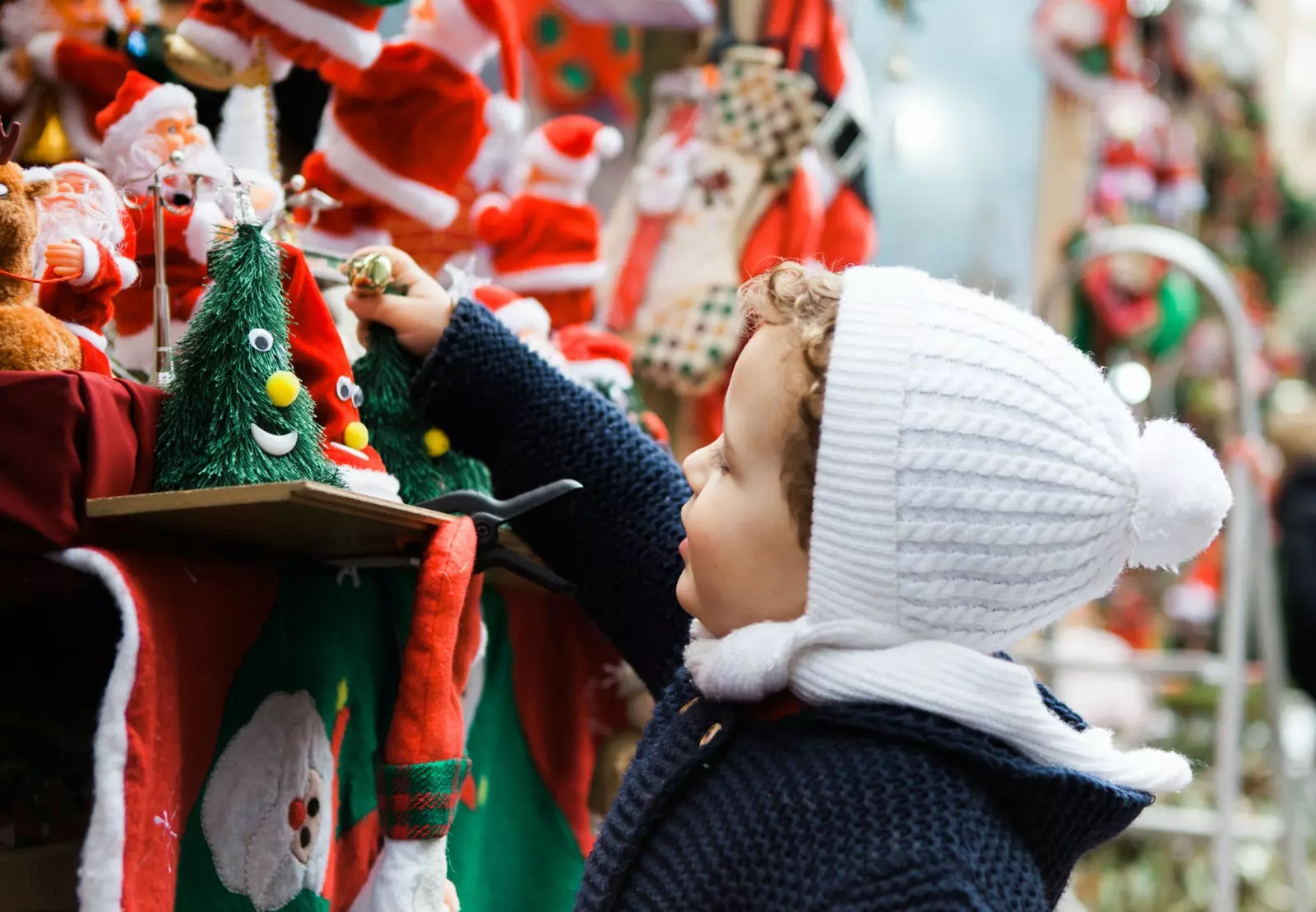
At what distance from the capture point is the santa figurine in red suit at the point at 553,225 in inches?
55.8

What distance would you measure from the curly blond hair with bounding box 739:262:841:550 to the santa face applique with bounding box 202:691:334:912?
0.35 m

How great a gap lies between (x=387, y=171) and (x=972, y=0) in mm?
2456

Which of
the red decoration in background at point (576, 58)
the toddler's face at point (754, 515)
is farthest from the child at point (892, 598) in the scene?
the red decoration in background at point (576, 58)

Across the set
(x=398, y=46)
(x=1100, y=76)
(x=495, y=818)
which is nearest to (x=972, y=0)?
(x=1100, y=76)

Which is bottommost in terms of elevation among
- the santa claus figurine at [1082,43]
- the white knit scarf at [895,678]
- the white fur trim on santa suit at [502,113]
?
the white knit scarf at [895,678]

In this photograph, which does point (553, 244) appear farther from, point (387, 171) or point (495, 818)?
point (495, 818)

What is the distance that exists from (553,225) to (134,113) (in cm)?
53

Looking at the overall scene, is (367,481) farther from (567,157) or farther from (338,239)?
(567,157)

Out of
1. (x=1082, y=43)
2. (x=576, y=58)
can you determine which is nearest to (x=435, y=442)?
(x=576, y=58)

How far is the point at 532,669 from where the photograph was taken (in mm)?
1236

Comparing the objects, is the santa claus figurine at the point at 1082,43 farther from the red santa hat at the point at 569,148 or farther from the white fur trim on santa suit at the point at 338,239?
→ the white fur trim on santa suit at the point at 338,239

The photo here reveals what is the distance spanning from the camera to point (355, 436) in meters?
0.87

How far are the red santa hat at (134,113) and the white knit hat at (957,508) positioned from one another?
0.50m

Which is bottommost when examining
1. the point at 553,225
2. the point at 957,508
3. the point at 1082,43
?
the point at 957,508
